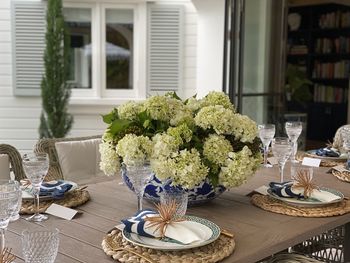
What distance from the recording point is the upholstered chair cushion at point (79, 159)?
248 centimetres

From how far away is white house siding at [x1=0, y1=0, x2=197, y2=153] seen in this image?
5012 mm

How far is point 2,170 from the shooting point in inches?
81.7

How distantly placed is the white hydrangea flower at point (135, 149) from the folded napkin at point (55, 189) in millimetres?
288

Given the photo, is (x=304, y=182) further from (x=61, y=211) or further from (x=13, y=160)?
(x=13, y=160)

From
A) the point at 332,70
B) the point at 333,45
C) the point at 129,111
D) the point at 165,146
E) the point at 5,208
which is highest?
the point at 333,45

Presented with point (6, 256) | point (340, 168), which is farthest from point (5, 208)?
point (340, 168)

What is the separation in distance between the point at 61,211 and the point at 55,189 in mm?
163

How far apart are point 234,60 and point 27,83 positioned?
2134 millimetres

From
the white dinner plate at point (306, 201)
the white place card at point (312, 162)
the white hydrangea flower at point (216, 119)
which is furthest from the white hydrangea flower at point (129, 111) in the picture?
the white place card at point (312, 162)

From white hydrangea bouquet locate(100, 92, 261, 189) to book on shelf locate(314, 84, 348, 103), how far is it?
562 centimetres

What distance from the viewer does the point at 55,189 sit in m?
1.77

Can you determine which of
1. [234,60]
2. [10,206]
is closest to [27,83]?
[234,60]

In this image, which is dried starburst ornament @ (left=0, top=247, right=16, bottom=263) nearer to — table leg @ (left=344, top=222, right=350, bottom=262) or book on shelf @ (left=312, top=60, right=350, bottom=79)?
table leg @ (left=344, top=222, right=350, bottom=262)

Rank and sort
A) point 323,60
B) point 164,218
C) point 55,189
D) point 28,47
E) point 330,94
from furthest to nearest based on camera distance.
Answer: point 323,60, point 330,94, point 28,47, point 55,189, point 164,218
